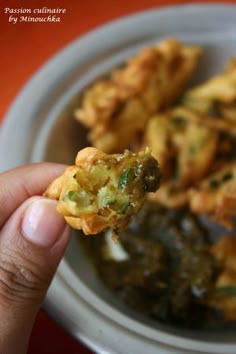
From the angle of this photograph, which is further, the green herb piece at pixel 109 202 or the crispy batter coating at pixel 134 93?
the crispy batter coating at pixel 134 93

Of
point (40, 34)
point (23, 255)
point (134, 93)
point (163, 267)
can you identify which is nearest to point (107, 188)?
→ point (23, 255)

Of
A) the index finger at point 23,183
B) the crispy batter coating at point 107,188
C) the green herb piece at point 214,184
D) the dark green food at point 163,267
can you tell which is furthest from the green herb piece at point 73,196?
the green herb piece at point 214,184

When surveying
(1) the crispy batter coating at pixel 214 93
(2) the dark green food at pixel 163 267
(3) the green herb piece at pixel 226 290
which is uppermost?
(1) the crispy batter coating at pixel 214 93

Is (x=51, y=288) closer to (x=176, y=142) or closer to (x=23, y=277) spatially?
(x=23, y=277)

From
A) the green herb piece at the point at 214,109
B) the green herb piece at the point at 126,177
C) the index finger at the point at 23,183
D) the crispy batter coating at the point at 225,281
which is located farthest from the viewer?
the green herb piece at the point at 214,109

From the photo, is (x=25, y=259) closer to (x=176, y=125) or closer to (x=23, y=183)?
(x=23, y=183)

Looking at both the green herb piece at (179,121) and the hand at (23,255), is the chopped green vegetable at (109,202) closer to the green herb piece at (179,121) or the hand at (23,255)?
the hand at (23,255)

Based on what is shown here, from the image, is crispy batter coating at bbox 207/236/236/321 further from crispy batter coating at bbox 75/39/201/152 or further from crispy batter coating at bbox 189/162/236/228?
crispy batter coating at bbox 75/39/201/152
